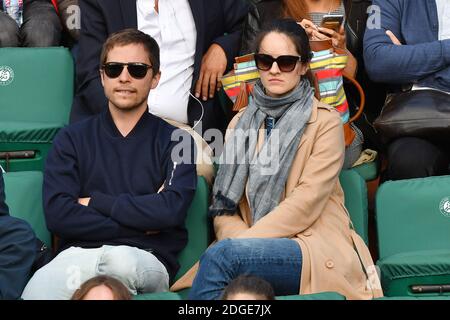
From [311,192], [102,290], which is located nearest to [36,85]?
[311,192]

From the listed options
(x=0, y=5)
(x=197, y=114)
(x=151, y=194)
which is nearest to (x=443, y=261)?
(x=151, y=194)

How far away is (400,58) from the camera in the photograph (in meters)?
4.96

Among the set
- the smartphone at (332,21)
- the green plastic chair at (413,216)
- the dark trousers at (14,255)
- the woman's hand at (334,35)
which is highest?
the smartphone at (332,21)

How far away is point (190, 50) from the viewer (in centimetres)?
513

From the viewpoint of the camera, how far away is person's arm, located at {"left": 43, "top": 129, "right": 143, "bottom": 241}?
407 cm

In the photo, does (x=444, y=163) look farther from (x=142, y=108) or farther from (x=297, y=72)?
(x=142, y=108)

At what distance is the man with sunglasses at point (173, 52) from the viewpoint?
503cm

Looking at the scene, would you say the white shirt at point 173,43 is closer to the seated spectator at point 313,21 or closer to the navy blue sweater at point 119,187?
the seated spectator at point 313,21

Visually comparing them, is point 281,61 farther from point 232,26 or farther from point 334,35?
point 232,26

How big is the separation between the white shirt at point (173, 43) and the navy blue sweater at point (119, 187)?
2.14 ft

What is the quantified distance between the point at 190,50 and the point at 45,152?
2.69 feet

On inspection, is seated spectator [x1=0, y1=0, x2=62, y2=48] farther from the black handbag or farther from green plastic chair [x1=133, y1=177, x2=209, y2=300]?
the black handbag

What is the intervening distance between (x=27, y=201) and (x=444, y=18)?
82.6 inches

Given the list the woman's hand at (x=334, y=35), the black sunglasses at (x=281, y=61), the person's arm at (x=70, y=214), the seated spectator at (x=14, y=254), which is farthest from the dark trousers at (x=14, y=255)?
the woman's hand at (x=334, y=35)
